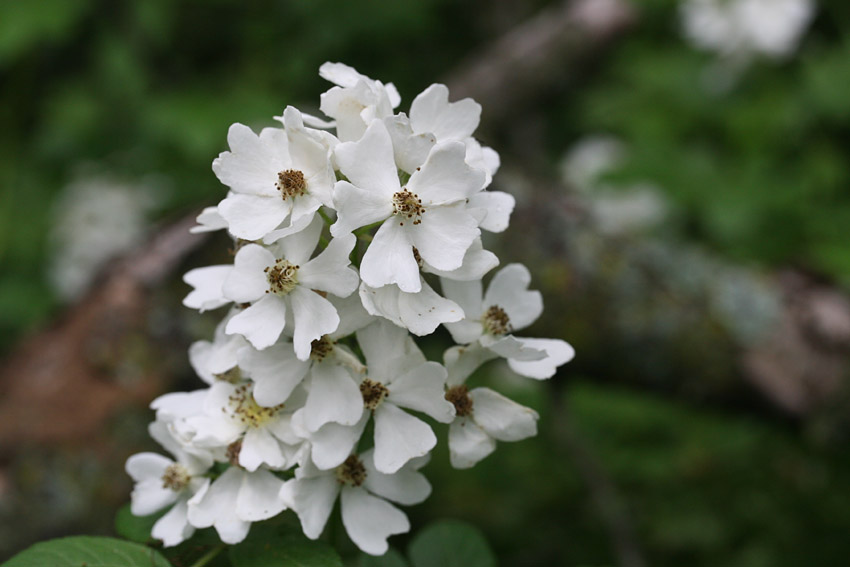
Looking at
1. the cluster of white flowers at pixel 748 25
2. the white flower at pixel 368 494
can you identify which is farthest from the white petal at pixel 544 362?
the cluster of white flowers at pixel 748 25

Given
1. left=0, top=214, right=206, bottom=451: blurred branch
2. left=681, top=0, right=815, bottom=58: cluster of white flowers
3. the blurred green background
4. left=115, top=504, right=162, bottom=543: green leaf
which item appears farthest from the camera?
left=681, top=0, right=815, bottom=58: cluster of white flowers

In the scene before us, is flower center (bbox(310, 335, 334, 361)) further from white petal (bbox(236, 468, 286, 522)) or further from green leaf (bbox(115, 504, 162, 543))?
green leaf (bbox(115, 504, 162, 543))

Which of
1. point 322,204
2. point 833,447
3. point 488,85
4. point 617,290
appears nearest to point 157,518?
point 322,204

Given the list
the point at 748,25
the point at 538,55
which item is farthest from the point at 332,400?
the point at 748,25

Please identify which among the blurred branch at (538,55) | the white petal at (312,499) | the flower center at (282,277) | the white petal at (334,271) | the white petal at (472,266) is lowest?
the white petal at (312,499)

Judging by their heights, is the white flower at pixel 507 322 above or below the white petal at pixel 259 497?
above

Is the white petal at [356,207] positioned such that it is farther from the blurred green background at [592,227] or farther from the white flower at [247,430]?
the blurred green background at [592,227]

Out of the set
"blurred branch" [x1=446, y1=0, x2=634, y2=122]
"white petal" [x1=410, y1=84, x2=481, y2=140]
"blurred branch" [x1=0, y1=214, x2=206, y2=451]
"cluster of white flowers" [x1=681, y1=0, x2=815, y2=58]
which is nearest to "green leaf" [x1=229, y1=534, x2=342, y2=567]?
"white petal" [x1=410, y1=84, x2=481, y2=140]

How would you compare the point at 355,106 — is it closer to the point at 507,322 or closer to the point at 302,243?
the point at 302,243
